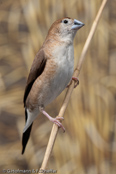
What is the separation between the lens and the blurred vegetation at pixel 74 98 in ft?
6.18

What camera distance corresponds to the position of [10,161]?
2.30m

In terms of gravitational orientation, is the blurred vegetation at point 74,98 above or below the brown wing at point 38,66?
below

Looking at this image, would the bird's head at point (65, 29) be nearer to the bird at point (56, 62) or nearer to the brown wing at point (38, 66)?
the bird at point (56, 62)

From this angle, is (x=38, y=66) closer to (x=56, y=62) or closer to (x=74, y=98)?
(x=56, y=62)

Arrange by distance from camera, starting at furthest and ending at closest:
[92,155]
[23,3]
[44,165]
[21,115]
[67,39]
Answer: [21,115] < [23,3] < [92,155] < [67,39] < [44,165]

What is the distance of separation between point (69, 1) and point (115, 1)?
0.56m

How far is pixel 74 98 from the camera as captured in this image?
1.87 meters

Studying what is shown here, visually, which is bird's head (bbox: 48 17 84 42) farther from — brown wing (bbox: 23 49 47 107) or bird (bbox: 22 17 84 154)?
brown wing (bbox: 23 49 47 107)

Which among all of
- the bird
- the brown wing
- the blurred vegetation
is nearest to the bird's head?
the bird

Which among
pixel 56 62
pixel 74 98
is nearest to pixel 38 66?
pixel 56 62

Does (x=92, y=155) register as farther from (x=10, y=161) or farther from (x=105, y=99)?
(x=10, y=161)

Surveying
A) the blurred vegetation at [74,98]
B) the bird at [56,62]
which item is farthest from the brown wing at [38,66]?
the blurred vegetation at [74,98]

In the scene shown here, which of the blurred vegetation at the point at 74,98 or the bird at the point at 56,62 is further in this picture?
the blurred vegetation at the point at 74,98

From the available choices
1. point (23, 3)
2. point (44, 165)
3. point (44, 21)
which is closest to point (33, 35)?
point (44, 21)
